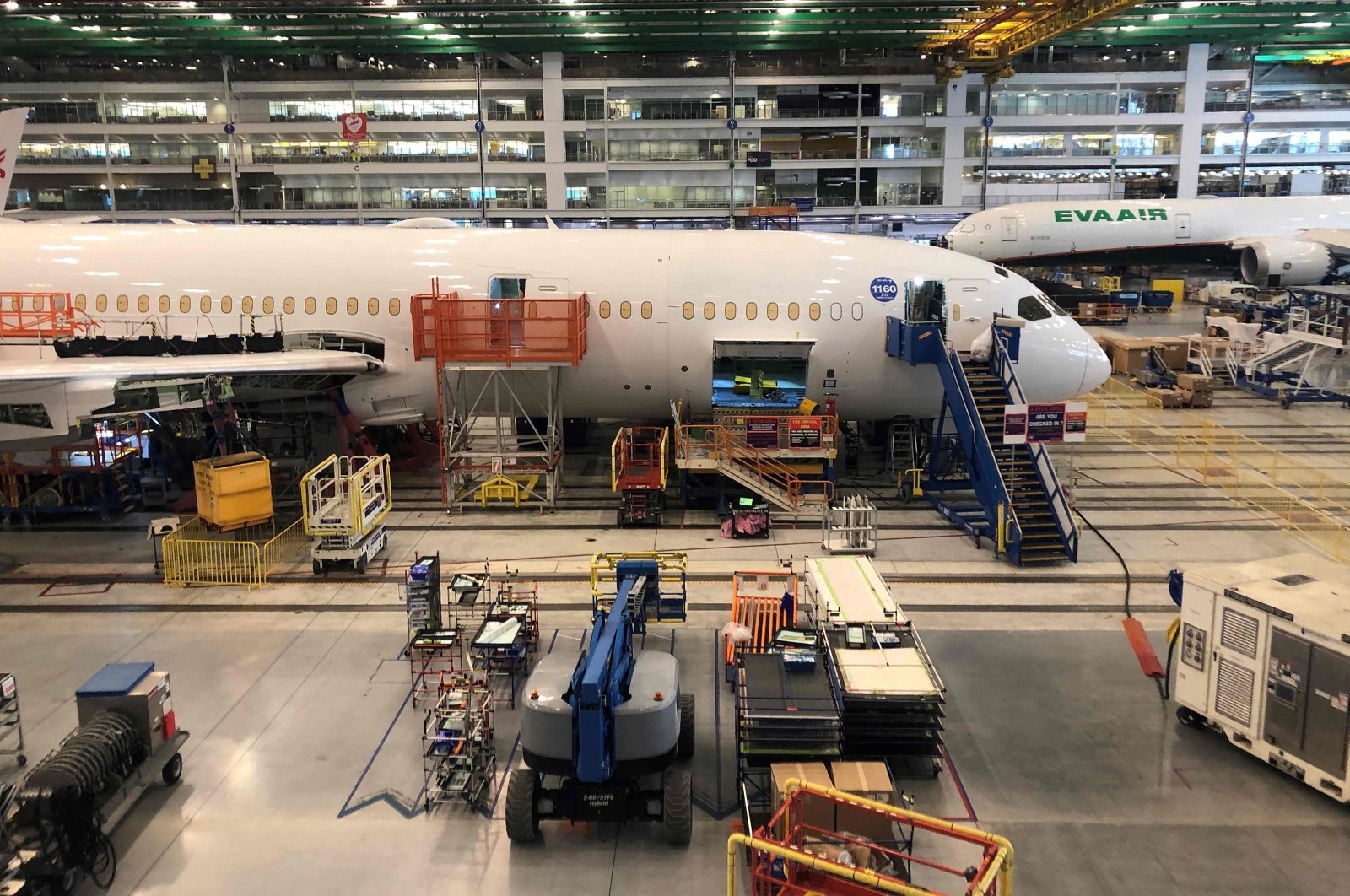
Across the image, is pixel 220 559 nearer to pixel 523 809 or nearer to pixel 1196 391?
pixel 523 809

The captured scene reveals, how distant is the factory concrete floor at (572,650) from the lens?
9531 mm

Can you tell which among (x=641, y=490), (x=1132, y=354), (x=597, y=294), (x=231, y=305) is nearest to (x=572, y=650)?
(x=641, y=490)

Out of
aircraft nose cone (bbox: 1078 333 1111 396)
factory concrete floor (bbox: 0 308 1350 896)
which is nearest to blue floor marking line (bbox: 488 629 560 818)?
factory concrete floor (bbox: 0 308 1350 896)

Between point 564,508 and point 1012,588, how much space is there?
31.6ft

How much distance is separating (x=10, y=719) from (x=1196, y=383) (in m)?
32.9

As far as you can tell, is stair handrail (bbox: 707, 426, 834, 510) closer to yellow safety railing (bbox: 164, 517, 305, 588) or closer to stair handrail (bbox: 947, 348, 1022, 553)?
stair handrail (bbox: 947, 348, 1022, 553)

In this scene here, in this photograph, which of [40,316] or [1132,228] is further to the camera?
[1132,228]

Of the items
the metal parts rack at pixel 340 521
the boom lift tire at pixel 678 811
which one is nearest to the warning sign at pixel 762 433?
the metal parts rack at pixel 340 521

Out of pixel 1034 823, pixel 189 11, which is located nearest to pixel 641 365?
pixel 1034 823

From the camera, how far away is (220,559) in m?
17.7

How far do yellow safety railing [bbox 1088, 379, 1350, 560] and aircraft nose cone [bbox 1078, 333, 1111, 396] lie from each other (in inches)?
165

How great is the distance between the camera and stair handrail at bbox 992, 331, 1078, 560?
17969 millimetres

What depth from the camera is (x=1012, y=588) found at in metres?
16.7

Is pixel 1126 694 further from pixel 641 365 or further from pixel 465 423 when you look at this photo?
pixel 465 423
